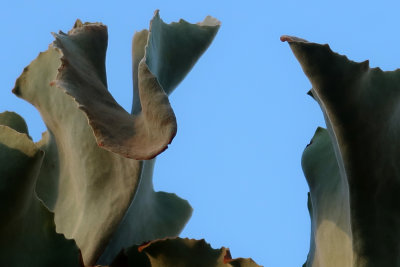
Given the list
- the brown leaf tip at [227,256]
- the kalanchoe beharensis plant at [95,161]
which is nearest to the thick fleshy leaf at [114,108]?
the kalanchoe beharensis plant at [95,161]

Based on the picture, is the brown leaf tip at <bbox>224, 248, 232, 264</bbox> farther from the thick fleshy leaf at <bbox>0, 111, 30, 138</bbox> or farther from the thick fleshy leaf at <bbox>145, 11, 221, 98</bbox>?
the thick fleshy leaf at <bbox>0, 111, 30, 138</bbox>

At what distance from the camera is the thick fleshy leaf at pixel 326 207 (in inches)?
18.7

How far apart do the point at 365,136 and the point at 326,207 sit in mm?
96

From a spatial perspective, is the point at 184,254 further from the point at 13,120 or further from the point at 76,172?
the point at 13,120

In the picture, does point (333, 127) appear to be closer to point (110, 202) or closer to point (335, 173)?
point (335, 173)

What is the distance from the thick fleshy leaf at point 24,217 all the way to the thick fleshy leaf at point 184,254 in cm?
6

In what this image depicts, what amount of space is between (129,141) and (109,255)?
163 millimetres

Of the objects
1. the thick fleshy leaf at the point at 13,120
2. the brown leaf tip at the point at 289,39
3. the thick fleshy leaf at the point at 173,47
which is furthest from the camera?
the thick fleshy leaf at the point at 13,120

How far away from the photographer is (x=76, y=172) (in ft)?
1.95

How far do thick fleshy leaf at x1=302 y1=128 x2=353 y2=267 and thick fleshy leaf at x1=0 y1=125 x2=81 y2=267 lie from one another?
0.18 meters

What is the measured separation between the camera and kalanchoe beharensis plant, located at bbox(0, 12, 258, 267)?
0.44m

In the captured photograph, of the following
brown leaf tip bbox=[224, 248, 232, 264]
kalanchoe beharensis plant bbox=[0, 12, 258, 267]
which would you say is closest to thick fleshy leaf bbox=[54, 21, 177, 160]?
kalanchoe beharensis plant bbox=[0, 12, 258, 267]

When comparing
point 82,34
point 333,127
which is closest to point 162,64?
point 82,34

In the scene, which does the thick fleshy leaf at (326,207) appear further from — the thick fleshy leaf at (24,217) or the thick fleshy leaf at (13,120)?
the thick fleshy leaf at (13,120)
